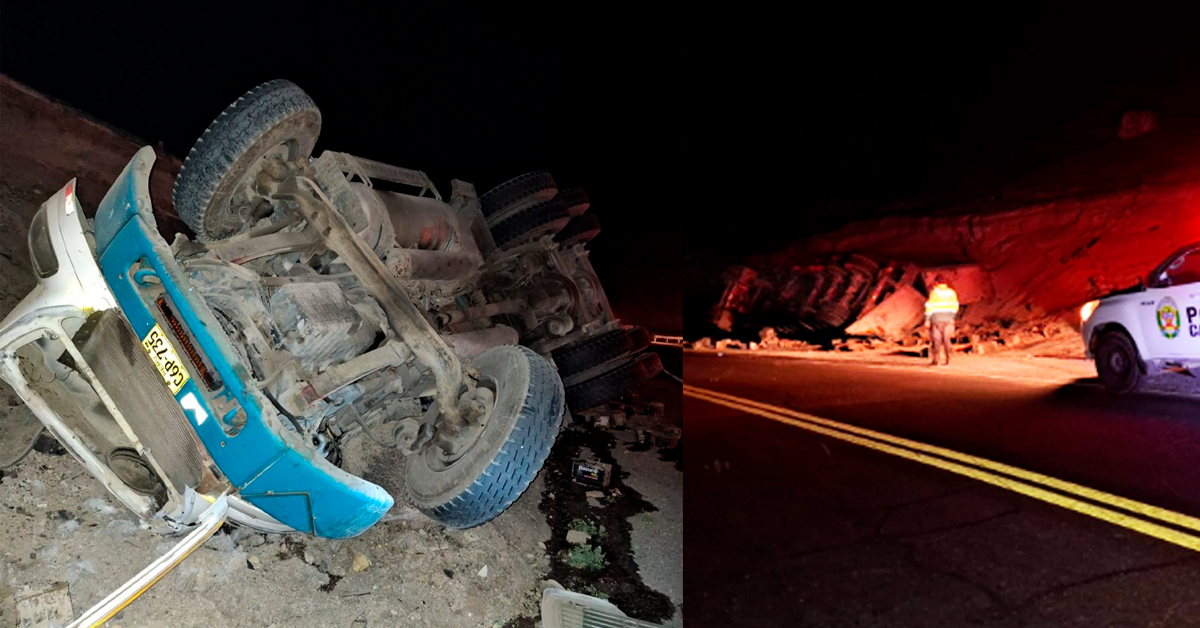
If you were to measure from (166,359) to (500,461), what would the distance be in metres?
1.55

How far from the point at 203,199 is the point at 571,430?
3820 mm

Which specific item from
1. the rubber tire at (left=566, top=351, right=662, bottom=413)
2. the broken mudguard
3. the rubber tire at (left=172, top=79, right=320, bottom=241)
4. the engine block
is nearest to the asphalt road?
the rubber tire at (left=566, top=351, right=662, bottom=413)

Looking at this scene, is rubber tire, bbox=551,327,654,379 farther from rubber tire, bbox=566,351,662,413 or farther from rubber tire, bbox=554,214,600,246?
rubber tire, bbox=554,214,600,246

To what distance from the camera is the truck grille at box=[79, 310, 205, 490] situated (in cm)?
267

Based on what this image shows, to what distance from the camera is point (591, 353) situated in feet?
18.5

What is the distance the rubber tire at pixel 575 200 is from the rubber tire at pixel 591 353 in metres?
1.46

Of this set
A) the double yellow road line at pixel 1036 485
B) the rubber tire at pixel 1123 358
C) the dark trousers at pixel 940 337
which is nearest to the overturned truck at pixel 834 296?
the dark trousers at pixel 940 337

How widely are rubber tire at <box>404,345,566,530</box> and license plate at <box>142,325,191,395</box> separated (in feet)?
4.07

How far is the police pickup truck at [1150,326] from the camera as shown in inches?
173

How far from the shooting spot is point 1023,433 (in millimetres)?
3801

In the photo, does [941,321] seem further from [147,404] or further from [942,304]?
[147,404]

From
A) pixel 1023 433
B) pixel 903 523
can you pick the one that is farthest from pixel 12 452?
pixel 1023 433

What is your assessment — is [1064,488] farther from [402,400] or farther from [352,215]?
[352,215]

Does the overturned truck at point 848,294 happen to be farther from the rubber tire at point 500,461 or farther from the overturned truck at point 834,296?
the rubber tire at point 500,461
